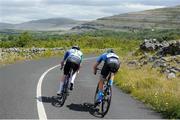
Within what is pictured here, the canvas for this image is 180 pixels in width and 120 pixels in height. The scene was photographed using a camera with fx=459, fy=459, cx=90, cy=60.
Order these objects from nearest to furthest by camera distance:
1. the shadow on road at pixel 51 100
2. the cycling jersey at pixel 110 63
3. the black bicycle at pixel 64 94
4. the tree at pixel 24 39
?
the cycling jersey at pixel 110 63
the shadow on road at pixel 51 100
the black bicycle at pixel 64 94
the tree at pixel 24 39

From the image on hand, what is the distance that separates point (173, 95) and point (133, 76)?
6792 millimetres

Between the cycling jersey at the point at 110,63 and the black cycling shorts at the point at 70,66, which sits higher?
the cycling jersey at the point at 110,63

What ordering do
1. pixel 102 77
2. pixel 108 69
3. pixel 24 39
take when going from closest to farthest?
pixel 108 69
pixel 102 77
pixel 24 39

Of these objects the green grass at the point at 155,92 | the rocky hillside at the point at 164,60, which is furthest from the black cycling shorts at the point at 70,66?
the rocky hillside at the point at 164,60

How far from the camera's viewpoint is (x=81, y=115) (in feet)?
38.6

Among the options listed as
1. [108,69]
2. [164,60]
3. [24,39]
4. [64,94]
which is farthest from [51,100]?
[24,39]

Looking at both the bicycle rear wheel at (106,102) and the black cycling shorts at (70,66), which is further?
the black cycling shorts at (70,66)

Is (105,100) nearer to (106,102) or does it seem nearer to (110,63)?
(106,102)

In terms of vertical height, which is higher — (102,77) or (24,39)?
(102,77)

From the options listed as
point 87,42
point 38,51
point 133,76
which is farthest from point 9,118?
point 87,42

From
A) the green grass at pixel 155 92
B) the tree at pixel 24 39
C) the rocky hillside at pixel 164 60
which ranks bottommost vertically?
the tree at pixel 24 39

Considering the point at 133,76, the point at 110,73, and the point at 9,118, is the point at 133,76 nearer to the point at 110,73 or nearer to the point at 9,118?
the point at 110,73

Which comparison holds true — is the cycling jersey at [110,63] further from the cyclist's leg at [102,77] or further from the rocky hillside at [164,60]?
the rocky hillside at [164,60]

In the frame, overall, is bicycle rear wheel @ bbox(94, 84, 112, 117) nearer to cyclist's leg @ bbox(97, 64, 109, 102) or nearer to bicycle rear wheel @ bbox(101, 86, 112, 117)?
bicycle rear wheel @ bbox(101, 86, 112, 117)
